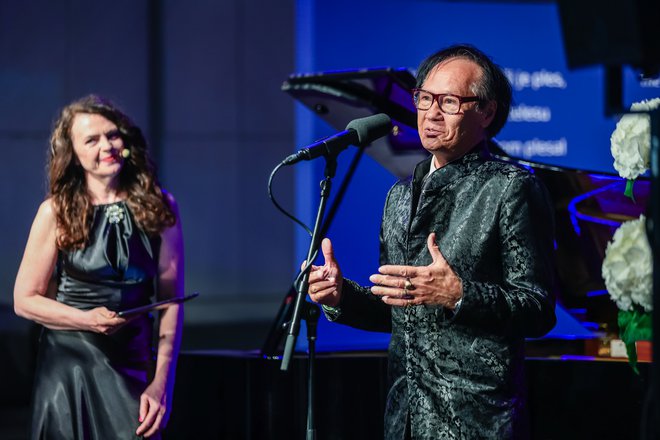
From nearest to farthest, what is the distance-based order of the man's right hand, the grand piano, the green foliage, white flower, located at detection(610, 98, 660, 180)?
the green foliage → the man's right hand → white flower, located at detection(610, 98, 660, 180) → the grand piano

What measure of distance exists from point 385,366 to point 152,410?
876 mm

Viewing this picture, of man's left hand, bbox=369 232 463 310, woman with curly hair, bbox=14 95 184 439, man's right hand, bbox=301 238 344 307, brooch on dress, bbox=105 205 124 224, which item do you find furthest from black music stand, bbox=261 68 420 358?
man's left hand, bbox=369 232 463 310

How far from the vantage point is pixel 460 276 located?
6.61ft

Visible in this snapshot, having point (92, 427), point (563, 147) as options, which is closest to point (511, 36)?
point (563, 147)

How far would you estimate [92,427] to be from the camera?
2.78 meters

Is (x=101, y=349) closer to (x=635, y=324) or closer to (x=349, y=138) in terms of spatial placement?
(x=349, y=138)

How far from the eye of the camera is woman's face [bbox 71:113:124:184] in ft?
9.52

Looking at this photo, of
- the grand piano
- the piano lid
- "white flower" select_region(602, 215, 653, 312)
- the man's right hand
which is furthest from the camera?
the piano lid

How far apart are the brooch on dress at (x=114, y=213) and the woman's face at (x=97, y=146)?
83mm

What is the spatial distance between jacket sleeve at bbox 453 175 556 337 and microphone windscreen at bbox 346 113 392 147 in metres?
0.32

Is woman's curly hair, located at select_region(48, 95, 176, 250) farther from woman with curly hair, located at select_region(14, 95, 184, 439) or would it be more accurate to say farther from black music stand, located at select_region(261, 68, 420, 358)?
black music stand, located at select_region(261, 68, 420, 358)

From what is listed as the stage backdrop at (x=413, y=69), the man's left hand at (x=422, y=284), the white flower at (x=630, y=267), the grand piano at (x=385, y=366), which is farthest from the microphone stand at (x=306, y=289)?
the stage backdrop at (x=413, y=69)

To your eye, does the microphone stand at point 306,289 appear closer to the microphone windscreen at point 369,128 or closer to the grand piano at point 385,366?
the microphone windscreen at point 369,128

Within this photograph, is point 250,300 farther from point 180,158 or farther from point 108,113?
point 108,113
